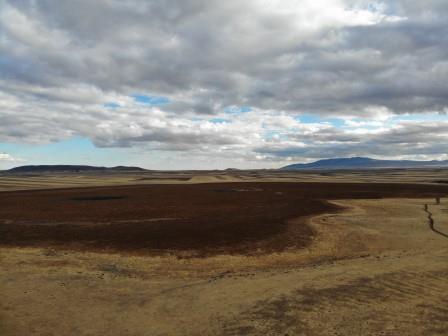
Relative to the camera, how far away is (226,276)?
47.8 feet

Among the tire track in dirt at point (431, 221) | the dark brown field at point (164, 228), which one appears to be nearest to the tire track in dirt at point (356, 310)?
the dark brown field at point (164, 228)

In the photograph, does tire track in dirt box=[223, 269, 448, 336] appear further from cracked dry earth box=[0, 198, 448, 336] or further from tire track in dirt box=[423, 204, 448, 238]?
tire track in dirt box=[423, 204, 448, 238]

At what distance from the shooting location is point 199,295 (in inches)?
488

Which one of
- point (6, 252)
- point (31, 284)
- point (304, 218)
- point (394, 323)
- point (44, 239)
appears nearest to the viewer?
point (394, 323)

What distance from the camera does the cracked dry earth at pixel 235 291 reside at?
392 inches

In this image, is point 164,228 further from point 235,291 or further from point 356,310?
point 356,310

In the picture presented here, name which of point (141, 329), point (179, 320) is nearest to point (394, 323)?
point (179, 320)

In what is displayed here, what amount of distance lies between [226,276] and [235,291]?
6.35 ft

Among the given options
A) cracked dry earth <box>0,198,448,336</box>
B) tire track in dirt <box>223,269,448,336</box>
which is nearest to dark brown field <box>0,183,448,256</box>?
cracked dry earth <box>0,198,448,336</box>

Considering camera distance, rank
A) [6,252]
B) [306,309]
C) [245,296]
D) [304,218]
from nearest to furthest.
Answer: [306,309]
[245,296]
[6,252]
[304,218]

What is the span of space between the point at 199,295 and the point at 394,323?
5.88m

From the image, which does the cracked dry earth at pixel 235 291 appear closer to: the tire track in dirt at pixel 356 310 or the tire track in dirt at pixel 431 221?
the tire track in dirt at pixel 356 310

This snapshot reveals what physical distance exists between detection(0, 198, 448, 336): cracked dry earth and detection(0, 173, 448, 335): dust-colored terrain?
5 centimetres

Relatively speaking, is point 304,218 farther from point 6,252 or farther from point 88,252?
point 6,252
